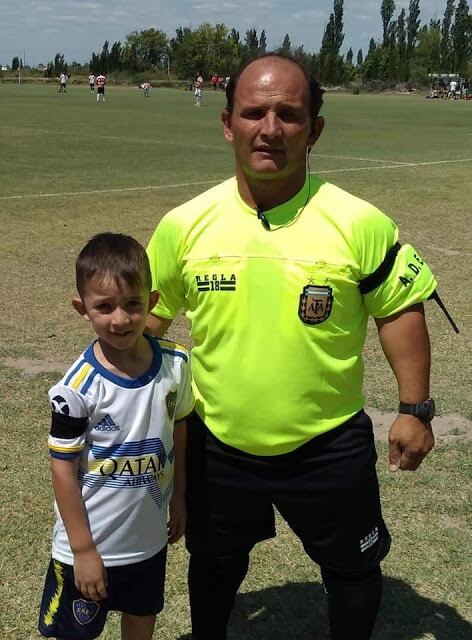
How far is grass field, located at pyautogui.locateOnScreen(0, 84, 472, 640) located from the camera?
10.6 ft

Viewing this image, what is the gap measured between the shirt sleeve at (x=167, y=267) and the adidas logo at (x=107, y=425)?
53cm

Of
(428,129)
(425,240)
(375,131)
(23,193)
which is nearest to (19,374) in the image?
(425,240)

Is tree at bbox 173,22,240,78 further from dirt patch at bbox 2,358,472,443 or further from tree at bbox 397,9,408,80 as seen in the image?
dirt patch at bbox 2,358,472,443

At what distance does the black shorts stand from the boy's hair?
A: 1.86ft

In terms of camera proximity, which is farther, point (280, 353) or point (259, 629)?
point (259, 629)

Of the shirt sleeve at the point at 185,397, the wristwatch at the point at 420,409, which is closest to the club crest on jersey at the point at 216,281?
the shirt sleeve at the point at 185,397

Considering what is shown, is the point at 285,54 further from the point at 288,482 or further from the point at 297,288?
the point at 288,482

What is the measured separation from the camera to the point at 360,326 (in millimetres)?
2449

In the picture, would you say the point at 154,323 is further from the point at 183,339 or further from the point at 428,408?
the point at 183,339

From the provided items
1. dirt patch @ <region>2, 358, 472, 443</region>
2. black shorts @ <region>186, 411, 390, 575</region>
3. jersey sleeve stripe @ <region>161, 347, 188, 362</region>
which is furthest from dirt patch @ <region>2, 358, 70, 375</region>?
jersey sleeve stripe @ <region>161, 347, 188, 362</region>

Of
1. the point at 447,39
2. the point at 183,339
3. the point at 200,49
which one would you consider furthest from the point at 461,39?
the point at 183,339

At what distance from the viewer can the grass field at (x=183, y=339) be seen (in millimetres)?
3219

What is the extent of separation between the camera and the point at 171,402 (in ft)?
7.77

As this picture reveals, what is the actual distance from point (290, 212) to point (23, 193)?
11.5 metres
